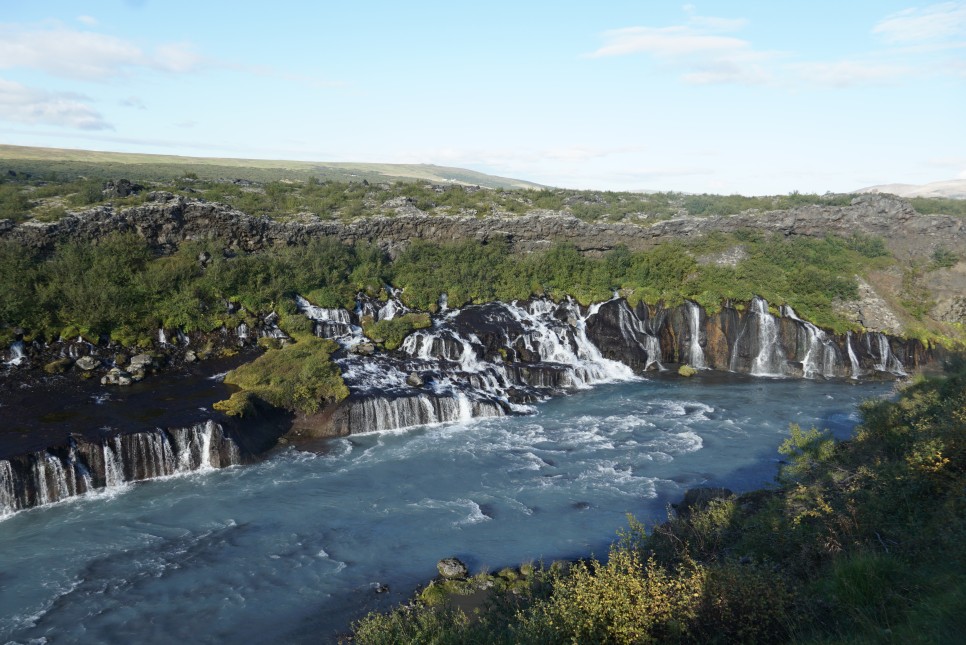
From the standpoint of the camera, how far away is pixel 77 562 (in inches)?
610

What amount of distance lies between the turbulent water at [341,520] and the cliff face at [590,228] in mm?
18763

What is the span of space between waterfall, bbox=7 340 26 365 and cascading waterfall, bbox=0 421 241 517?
8579 mm

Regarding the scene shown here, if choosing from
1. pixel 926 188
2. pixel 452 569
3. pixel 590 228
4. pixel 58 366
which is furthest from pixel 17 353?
pixel 926 188

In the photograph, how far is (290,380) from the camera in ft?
83.9

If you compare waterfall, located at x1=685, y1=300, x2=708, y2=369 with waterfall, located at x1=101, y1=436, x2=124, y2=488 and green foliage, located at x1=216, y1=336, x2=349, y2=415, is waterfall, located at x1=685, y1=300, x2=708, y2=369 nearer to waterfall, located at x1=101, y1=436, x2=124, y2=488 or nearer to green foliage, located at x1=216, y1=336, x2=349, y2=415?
green foliage, located at x1=216, y1=336, x2=349, y2=415

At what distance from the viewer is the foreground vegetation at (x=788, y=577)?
7.52 metres

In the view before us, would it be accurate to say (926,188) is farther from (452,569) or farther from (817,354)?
A: (452,569)

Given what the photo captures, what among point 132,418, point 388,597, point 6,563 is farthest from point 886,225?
point 6,563

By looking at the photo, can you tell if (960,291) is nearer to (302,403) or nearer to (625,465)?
(625,465)

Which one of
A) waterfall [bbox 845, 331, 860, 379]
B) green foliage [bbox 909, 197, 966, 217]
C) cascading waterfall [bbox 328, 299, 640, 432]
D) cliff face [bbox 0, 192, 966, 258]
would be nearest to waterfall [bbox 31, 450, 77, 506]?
cascading waterfall [bbox 328, 299, 640, 432]

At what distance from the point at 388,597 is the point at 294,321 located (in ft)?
66.1

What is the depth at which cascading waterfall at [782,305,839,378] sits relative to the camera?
33.4 meters

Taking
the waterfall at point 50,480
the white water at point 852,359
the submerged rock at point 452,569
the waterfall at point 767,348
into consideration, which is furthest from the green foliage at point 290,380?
the white water at point 852,359

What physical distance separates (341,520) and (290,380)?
9372 millimetres
